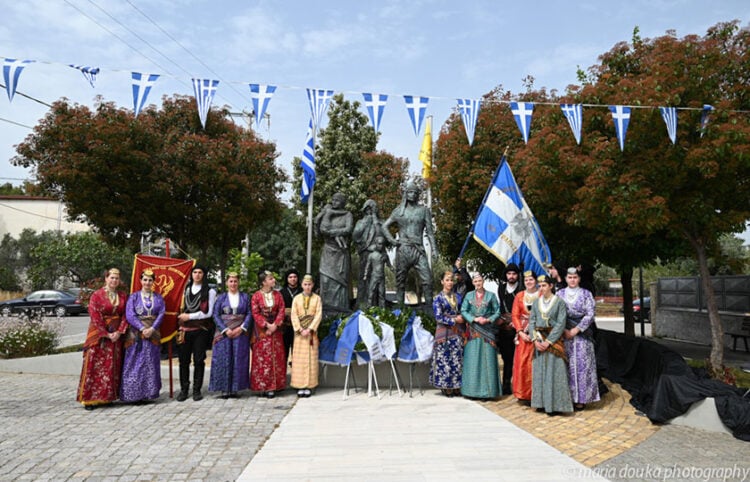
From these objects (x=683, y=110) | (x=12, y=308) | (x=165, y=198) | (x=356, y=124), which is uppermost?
(x=356, y=124)

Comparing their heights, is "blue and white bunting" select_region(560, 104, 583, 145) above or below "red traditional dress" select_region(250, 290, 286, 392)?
above

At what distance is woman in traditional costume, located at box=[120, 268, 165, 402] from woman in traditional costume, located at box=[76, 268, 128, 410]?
0.13m

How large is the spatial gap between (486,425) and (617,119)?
198 inches

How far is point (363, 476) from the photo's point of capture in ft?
13.8

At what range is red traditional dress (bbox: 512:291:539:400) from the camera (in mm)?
6805

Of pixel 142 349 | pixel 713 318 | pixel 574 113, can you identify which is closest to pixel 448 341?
pixel 574 113

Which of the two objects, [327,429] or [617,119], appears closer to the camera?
[327,429]

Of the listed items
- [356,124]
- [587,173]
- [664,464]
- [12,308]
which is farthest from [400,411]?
[12,308]

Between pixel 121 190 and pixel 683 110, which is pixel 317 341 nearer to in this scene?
pixel 683 110

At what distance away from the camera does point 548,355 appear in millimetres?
6496

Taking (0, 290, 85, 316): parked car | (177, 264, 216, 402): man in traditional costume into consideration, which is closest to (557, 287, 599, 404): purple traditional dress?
(177, 264, 216, 402): man in traditional costume

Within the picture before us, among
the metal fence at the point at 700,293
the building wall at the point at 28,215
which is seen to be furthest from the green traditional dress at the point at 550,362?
the building wall at the point at 28,215

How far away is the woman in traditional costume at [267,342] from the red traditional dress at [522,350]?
3.28 metres

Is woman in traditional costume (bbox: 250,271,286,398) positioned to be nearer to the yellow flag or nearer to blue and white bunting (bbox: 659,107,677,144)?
blue and white bunting (bbox: 659,107,677,144)
